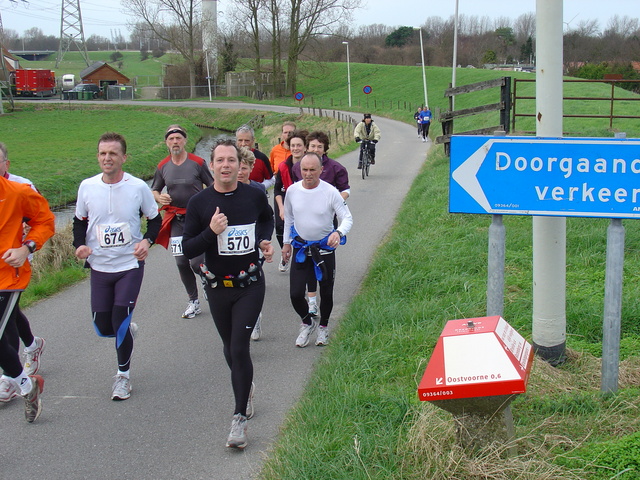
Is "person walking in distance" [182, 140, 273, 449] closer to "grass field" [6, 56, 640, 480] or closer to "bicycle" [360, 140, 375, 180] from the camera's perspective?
"grass field" [6, 56, 640, 480]

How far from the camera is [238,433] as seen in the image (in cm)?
432

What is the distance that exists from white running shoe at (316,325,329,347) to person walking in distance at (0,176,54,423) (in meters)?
2.40

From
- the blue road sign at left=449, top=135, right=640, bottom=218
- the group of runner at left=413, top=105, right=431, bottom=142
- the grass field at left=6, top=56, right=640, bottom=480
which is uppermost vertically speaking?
the group of runner at left=413, top=105, right=431, bottom=142

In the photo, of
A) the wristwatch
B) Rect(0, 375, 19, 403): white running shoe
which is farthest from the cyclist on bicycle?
Rect(0, 375, 19, 403): white running shoe

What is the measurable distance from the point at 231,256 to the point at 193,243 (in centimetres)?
27

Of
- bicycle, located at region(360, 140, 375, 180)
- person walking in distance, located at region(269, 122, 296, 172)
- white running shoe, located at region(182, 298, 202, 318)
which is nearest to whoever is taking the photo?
white running shoe, located at region(182, 298, 202, 318)

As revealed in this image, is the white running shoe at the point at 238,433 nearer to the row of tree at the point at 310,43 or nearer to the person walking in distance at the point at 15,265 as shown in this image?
the person walking in distance at the point at 15,265

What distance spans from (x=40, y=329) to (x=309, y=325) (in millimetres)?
2787

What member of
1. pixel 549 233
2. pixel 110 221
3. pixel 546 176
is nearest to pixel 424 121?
pixel 110 221

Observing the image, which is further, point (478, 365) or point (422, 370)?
point (422, 370)

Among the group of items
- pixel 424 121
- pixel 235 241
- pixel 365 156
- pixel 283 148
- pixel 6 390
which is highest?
pixel 424 121

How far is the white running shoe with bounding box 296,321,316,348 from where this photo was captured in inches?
244

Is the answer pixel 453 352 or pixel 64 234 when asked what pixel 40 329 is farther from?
pixel 453 352

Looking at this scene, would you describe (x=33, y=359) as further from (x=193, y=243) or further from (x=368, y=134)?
(x=368, y=134)
